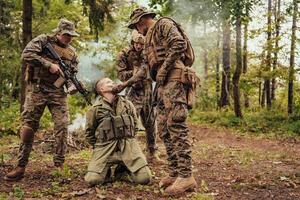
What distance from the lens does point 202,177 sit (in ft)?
20.7

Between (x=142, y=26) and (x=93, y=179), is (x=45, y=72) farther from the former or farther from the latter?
(x=93, y=179)

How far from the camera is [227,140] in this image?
11.9 metres

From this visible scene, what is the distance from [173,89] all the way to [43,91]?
2.20 meters

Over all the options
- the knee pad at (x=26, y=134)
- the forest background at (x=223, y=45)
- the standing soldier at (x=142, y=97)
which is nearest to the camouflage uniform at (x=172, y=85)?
the standing soldier at (x=142, y=97)

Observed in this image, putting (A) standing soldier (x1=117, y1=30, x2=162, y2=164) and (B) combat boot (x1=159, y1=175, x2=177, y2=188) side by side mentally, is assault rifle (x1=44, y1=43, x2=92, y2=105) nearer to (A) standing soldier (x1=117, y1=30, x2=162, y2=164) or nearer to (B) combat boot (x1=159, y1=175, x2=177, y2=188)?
(A) standing soldier (x1=117, y1=30, x2=162, y2=164)

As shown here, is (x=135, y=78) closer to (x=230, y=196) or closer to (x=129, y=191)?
(x=129, y=191)

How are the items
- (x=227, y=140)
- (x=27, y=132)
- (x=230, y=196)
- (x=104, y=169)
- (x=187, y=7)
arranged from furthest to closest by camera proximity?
(x=187, y=7), (x=227, y=140), (x=27, y=132), (x=104, y=169), (x=230, y=196)

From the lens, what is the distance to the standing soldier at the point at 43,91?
20.9 ft

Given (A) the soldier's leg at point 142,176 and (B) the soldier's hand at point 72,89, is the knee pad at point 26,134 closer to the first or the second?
(B) the soldier's hand at point 72,89

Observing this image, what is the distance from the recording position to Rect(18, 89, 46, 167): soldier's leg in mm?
6438

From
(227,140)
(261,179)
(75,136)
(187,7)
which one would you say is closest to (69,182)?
(261,179)

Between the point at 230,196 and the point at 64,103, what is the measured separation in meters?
2.90

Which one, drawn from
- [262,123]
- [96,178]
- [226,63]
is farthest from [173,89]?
[226,63]

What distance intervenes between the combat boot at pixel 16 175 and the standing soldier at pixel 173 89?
2071 mm
